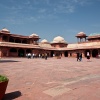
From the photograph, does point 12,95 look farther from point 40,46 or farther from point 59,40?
point 59,40

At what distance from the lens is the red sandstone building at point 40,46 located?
33.7 meters

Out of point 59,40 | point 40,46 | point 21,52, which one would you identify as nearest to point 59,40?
point 59,40

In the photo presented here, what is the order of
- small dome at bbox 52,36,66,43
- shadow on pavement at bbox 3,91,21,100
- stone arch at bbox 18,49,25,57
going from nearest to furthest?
1. shadow on pavement at bbox 3,91,21,100
2. stone arch at bbox 18,49,25,57
3. small dome at bbox 52,36,66,43

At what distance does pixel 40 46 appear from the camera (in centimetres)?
4003

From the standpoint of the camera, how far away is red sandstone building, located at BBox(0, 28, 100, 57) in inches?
1327

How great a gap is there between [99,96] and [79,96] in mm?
521

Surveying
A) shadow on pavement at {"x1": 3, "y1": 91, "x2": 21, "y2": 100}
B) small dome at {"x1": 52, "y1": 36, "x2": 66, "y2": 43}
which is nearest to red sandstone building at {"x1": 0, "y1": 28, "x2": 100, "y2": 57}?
small dome at {"x1": 52, "y1": 36, "x2": 66, "y2": 43}

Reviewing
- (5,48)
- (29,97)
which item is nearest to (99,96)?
(29,97)

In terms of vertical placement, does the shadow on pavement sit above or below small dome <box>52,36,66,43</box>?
below

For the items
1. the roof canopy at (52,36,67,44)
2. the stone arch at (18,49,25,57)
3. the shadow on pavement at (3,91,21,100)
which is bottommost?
the shadow on pavement at (3,91,21,100)

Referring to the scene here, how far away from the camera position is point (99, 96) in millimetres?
3973

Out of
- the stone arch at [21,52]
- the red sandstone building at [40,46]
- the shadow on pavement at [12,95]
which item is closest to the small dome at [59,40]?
the red sandstone building at [40,46]

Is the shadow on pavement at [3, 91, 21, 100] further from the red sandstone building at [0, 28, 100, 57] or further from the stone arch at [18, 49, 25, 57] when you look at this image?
the stone arch at [18, 49, 25, 57]

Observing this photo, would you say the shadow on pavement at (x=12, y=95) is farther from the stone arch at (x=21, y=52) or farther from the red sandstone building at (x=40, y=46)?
the stone arch at (x=21, y=52)
